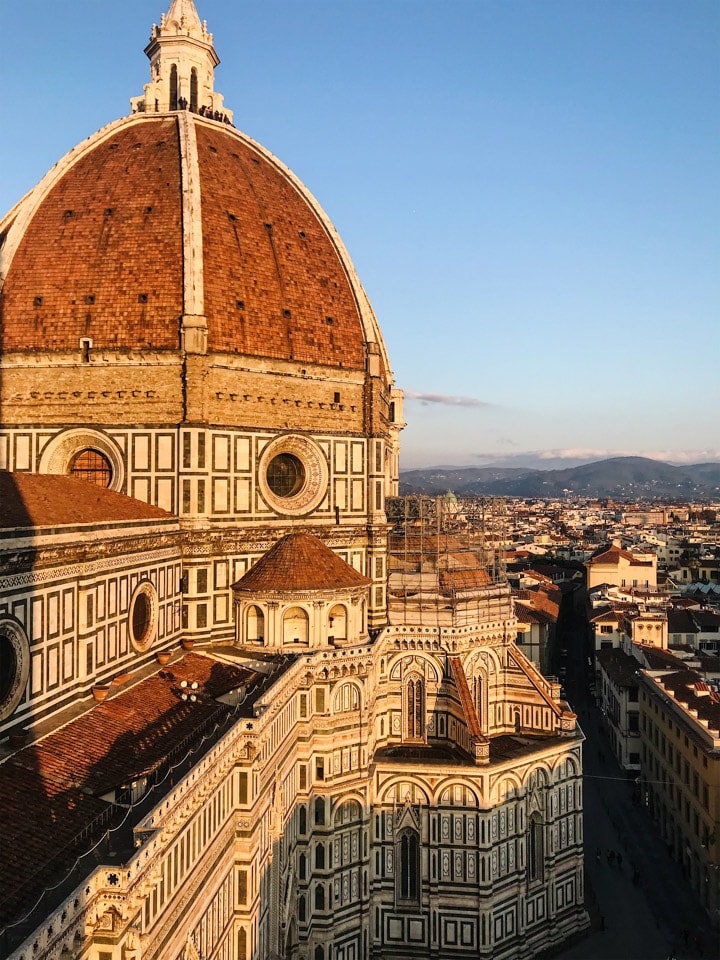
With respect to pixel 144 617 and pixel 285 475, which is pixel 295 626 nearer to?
pixel 144 617

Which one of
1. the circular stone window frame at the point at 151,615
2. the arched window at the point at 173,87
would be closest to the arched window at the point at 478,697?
the circular stone window frame at the point at 151,615

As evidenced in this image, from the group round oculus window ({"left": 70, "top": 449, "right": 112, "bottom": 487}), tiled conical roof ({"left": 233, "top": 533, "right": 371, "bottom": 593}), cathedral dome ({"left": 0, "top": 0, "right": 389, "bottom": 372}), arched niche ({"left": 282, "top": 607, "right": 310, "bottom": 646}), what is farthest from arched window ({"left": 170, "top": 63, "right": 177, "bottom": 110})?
arched niche ({"left": 282, "top": 607, "right": 310, "bottom": 646})

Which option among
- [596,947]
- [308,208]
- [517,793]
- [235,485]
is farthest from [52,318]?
[596,947]

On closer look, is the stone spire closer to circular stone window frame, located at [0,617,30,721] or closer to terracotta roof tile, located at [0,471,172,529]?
terracotta roof tile, located at [0,471,172,529]

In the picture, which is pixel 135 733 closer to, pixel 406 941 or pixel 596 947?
pixel 406 941

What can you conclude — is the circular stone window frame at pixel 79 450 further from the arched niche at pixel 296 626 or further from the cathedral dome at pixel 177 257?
the arched niche at pixel 296 626
